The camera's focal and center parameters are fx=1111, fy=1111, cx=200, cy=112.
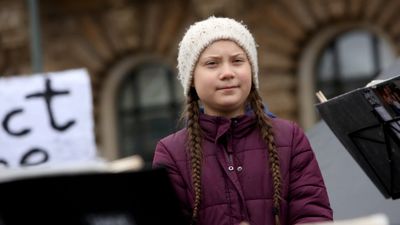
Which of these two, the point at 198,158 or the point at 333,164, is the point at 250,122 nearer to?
the point at 198,158

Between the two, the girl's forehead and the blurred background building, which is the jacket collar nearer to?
the girl's forehead

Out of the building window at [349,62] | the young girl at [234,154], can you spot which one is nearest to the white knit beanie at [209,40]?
the young girl at [234,154]

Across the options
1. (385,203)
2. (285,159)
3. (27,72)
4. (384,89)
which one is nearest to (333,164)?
(385,203)

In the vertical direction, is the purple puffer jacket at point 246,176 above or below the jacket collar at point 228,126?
below

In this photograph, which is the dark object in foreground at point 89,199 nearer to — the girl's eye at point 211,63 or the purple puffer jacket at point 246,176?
the purple puffer jacket at point 246,176

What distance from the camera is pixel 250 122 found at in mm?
3377

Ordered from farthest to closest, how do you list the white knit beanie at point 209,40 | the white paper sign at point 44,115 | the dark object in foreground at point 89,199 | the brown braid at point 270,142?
the white paper sign at point 44,115, the white knit beanie at point 209,40, the brown braid at point 270,142, the dark object in foreground at point 89,199

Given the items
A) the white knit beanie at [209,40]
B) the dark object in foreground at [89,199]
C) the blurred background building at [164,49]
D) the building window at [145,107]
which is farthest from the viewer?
the building window at [145,107]

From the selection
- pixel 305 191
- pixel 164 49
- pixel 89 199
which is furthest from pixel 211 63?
pixel 164 49

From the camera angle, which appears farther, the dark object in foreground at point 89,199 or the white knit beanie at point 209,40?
the white knit beanie at point 209,40

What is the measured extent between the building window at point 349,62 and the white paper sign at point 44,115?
771 cm

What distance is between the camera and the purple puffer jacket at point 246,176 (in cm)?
328

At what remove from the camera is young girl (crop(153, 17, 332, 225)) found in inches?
129

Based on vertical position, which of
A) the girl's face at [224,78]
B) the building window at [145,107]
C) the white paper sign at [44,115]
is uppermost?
the girl's face at [224,78]
